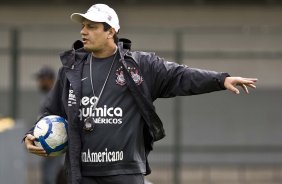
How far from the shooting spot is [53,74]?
1376 centimetres

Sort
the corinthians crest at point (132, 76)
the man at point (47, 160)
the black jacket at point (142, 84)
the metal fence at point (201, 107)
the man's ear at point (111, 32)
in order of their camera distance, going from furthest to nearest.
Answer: the metal fence at point (201, 107) → the man at point (47, 160) → the man's ear at point (111, 32) → the corinthians crest at point (132, 76) → the black jacket at point (142, 84)

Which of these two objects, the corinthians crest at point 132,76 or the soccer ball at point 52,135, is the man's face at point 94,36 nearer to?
the corinthians crest at point 132,76

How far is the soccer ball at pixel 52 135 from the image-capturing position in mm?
7359

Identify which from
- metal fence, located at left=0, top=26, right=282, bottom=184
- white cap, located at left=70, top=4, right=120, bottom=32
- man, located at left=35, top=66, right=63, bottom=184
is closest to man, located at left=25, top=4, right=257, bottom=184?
white cap, located at left=70, top=4, right=120, bottom=32

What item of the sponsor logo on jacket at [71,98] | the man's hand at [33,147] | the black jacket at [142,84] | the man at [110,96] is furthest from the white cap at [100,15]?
the man's hand at [33,147]

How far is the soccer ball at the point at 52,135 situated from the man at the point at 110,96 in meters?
0.05

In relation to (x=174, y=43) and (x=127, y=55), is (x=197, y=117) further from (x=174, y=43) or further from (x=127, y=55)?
(x=127, y=55)

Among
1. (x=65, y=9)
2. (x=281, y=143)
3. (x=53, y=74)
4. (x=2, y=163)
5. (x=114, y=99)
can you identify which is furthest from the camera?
(x=65, y=9)

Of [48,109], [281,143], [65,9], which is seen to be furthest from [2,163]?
[65,9]

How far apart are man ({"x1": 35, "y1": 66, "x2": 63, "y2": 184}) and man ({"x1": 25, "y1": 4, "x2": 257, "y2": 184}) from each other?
572cm

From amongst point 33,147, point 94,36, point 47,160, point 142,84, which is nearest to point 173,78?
point 142,84

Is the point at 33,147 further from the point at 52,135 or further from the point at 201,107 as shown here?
the point at 201,107

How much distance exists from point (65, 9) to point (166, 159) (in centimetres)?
491

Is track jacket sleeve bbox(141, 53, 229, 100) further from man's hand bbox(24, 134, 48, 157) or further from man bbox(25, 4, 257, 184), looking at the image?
man's hand bbox(24, 134, 48, 157)
